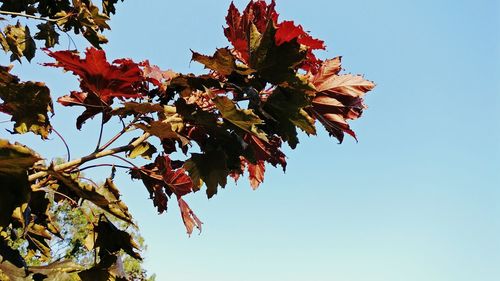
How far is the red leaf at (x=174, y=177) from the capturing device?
1614 mm

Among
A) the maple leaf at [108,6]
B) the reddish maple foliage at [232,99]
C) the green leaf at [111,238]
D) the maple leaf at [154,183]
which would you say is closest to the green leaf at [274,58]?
the reddish maple foliage at [232,99]

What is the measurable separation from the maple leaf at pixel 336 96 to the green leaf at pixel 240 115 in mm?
340

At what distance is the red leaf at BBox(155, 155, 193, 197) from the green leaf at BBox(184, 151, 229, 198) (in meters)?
0.17

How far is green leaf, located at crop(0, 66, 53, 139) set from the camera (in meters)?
1.40

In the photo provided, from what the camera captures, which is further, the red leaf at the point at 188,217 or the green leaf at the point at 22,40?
the green leaf at the point at 22,40

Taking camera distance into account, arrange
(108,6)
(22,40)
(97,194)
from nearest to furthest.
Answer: (97,194) < (22,40) < (108,6)

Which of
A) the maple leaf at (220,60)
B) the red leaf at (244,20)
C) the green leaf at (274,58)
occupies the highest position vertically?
the red leaf at (244,20)

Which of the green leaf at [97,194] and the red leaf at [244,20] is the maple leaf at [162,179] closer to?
the green leaf at [97,194]

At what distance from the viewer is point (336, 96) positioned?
5.16 feet

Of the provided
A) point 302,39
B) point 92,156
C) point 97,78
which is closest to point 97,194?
point 92,156

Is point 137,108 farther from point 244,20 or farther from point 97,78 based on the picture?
point 244,20

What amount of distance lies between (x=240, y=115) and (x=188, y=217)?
0.60m

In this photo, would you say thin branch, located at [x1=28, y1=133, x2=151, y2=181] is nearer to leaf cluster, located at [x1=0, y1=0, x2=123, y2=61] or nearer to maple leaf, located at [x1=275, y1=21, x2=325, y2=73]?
maple leaf, located at [x1=275, y1=21, x2=325, y2=73]

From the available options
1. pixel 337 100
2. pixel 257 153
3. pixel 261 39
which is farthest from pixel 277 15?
pixel 257 153
